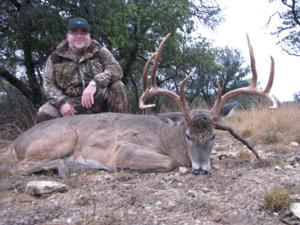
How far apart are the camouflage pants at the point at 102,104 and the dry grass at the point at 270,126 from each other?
1896 mm

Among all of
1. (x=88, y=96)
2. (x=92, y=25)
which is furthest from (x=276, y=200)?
(x=92, y=25)

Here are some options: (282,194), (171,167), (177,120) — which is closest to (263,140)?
(177,120)

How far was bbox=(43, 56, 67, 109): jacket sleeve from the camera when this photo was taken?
6688mm

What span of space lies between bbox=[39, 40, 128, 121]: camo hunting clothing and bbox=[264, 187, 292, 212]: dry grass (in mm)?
3659

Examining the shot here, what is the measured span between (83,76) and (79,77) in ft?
0.20

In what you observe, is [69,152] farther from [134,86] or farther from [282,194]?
[134,86]

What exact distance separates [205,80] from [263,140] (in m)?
17.5

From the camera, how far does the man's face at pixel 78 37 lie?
6.86 metres

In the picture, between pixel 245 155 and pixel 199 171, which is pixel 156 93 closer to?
pixel 199 171

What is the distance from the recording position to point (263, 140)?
6.75m

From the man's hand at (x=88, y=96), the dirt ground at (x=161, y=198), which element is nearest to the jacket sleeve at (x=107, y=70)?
the man's hand at (x=88, y=96)

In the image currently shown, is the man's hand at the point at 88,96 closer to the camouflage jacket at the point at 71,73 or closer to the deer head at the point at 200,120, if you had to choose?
the camouflage jacket at the point at 71,73

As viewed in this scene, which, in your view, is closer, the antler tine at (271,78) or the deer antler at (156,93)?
the antler tine at (271,78)

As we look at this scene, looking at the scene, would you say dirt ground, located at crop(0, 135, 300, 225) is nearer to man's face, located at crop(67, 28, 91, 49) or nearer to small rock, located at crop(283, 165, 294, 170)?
small rock, located at crop(283, 165, 294, 170)
